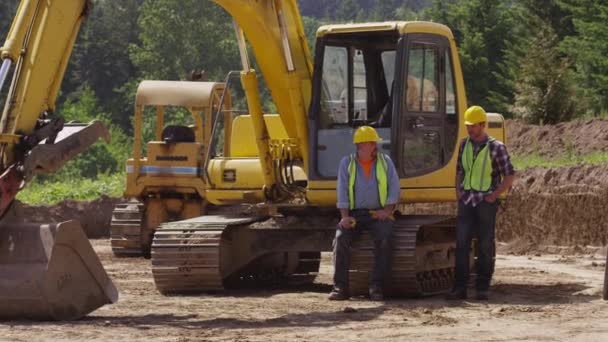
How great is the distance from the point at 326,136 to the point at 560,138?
648 inches

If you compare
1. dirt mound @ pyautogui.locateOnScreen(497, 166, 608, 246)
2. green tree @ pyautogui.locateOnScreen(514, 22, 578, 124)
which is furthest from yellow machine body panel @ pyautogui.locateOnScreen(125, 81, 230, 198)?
green tree @ pyautogui.locateOnScreen(514, 22, 578, 124)

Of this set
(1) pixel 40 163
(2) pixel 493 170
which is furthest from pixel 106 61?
(1) pixel 40 163

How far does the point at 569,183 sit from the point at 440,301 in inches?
422

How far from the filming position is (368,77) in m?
15.5

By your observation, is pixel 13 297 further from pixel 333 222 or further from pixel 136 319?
pixel 333 222

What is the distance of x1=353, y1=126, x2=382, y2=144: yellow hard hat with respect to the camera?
1423 cm

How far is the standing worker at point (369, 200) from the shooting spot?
14.2 m

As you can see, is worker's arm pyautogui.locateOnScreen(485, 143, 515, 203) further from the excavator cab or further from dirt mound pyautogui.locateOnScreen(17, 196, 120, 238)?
dirt mound pyautogui.locateOnScreen(17, 196, 120, 238)

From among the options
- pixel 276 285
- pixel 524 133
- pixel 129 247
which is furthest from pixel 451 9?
pixel 276 285

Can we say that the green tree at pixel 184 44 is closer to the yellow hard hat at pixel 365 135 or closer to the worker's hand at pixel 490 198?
the yellow hard hat at pixel 365 135

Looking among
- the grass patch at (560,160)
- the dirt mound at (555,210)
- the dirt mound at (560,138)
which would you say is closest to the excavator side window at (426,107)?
the dirt mound at (555,210)

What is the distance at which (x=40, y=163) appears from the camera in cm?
1222

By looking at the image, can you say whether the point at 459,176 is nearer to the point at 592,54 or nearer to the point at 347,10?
the point at 592,54

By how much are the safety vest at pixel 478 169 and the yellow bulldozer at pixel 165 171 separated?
760cm
